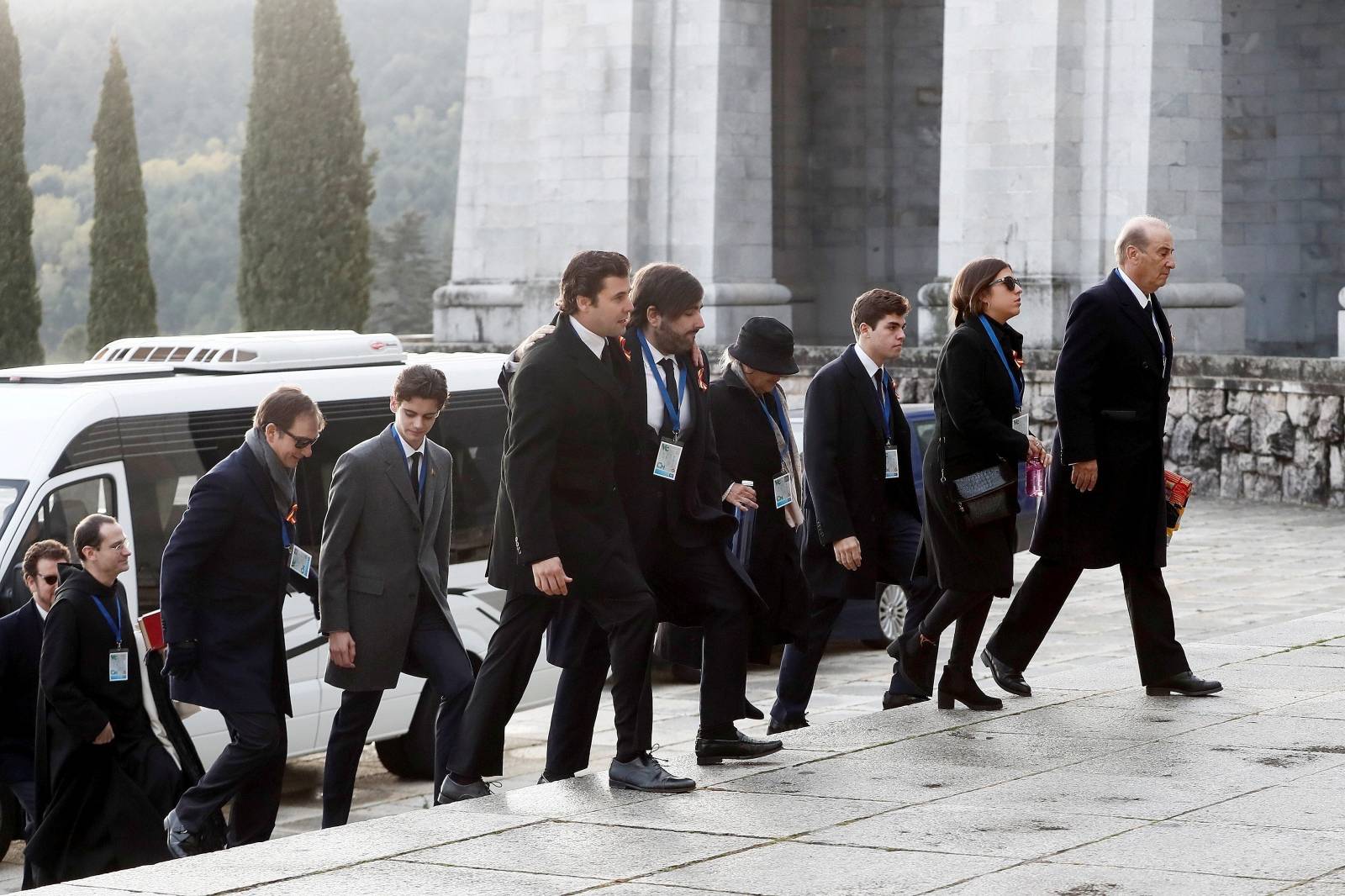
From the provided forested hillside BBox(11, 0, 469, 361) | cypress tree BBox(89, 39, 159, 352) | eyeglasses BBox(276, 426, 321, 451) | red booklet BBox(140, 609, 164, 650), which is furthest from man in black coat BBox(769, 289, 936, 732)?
forested hillside BBox(11, 0, 469, 361)

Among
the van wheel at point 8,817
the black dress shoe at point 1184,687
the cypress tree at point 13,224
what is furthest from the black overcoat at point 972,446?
the cypress tree at point 13,224

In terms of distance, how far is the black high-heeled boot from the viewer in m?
7.93

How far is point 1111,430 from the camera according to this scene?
25.8ft

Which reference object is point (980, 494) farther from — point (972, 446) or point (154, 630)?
point (154, 630)

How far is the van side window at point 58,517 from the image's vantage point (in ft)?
26.5

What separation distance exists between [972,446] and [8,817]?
3.96 metres

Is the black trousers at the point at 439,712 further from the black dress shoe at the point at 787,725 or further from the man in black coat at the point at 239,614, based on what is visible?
the black dress shoe at the point at 787,725

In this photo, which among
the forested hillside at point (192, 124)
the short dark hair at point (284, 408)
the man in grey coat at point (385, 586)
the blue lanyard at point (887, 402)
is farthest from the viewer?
the forested hillside at point (192, 124)

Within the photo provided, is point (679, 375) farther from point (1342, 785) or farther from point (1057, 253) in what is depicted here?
point (1057, 253)

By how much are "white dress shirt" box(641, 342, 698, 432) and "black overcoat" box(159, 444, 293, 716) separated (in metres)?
1.37

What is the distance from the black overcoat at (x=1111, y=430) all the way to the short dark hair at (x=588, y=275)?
203 cm

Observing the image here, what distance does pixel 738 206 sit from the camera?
78.9ft

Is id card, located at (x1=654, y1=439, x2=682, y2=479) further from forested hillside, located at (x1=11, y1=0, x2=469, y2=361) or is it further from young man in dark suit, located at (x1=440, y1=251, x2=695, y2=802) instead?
forested hillside, located at (x1=11, y1=0, x2=469, y2=361)

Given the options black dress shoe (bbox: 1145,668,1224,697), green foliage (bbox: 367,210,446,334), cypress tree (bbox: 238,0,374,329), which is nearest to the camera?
black dress shoe (bbox: 1145,668,1224,697)
